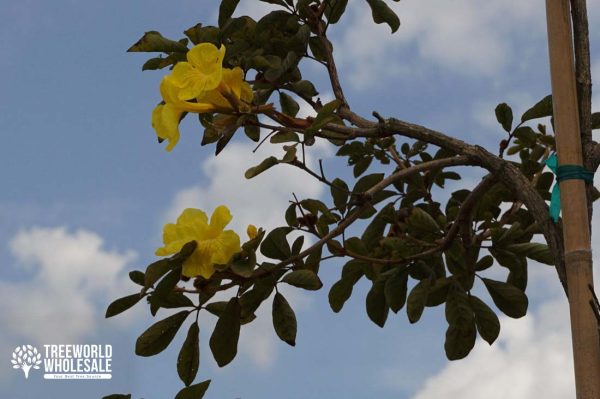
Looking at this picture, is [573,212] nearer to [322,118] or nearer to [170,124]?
[322,118]

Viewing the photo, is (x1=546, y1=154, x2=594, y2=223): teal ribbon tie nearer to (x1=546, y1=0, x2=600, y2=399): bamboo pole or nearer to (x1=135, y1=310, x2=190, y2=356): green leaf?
(x1=546, y1=0, x2=600, y2=399): bamboo pole

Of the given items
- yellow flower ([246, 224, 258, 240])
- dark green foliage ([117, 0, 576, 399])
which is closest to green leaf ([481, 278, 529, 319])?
dark green foliage ([117, 0, 576, 399])

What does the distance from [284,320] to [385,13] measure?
107 cm

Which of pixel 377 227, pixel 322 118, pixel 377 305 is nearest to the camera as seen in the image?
pixel 322 118

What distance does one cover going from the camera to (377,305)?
284 cm

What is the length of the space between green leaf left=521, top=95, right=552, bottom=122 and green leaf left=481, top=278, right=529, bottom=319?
534 mm

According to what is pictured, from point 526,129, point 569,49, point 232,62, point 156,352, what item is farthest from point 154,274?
point 526,129

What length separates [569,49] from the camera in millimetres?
2166

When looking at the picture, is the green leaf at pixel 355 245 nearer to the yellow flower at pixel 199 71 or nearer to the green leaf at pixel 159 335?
the green leaf at pixel 159 335

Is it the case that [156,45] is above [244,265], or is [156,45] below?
above

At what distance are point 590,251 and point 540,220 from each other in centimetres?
22

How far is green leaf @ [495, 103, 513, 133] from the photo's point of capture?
8.52 feet

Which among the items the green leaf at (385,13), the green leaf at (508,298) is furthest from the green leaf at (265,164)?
the green leaf at (508,298)

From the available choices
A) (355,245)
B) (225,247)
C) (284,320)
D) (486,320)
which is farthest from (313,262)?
(486,320)
